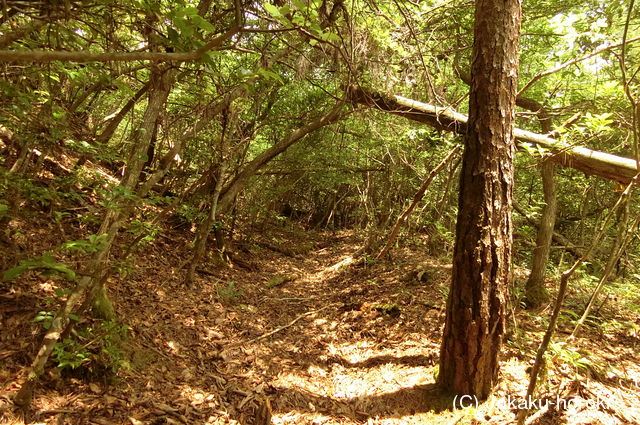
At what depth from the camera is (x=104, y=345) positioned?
3168 millimetres

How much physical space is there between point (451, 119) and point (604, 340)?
3198mm

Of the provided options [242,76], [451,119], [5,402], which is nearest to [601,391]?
[451,119]

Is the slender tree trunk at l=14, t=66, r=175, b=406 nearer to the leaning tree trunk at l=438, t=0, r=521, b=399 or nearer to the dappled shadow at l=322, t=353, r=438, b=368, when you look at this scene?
the leaning tree trunk at l=438, t=0, r=521, b=399

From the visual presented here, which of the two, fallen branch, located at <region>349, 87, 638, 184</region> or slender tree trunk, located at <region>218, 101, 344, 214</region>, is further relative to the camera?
slender tree trunk, located at <region>218, 101, 344, 214</region>

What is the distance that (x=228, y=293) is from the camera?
6270 mm

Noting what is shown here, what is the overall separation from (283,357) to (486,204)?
10.0 feet

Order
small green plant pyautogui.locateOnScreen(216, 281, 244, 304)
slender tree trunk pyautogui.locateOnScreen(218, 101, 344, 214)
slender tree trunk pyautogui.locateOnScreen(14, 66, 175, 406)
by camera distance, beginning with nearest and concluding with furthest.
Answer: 1. slender tree trunk pyautogui.locateOnScreen(14, 66, 175, 406)
2. small green plant pyautogui.locateOnScreen(216, 281, 244, 304)
3. slender tree trunk pyautogui.locateOnScreen(218, 101, 344, 214)

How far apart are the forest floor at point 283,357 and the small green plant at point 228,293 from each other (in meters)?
0.03

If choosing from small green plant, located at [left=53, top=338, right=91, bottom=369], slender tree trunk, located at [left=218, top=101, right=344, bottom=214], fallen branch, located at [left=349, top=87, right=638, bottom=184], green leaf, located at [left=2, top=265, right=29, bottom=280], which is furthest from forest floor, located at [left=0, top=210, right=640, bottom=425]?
fallen branch, located at [left=349, top=87, right=638, bottom=184]

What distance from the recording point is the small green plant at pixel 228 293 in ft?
19.8

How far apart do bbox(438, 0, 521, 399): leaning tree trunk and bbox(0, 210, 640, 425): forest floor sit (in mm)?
472

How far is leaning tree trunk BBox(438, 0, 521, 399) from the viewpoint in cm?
307

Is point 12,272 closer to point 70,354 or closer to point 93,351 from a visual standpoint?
point 70,354

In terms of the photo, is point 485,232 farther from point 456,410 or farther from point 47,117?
point 47,117
